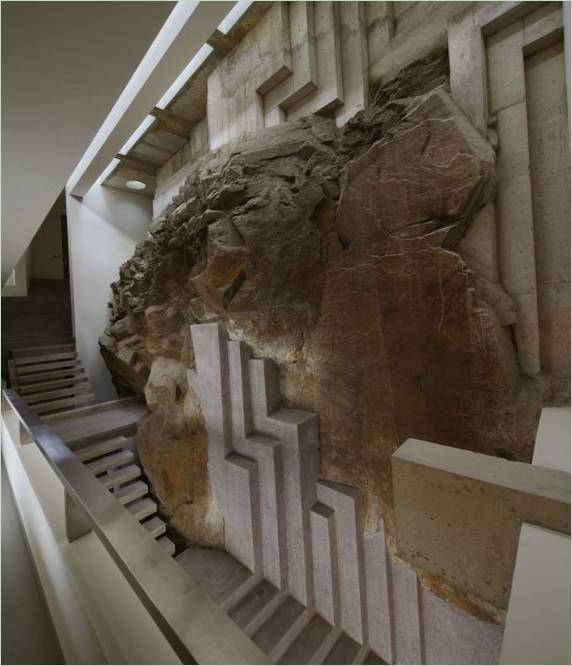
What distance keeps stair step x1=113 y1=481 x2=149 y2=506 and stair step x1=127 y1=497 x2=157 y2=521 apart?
8 centimetres

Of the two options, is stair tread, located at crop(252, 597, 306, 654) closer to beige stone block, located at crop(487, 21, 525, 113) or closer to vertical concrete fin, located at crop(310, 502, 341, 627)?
vertical concrete fin, located at crop(310, 502, 341, 627)

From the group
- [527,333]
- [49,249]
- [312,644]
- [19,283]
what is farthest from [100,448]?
[49,249]

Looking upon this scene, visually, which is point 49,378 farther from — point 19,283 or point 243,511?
point 243,511

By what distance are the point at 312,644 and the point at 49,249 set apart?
12361 millimetres

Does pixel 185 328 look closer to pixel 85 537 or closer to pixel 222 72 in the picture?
pixel 85 537

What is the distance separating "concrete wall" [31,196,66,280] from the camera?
9.14m

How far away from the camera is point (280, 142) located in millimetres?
3105

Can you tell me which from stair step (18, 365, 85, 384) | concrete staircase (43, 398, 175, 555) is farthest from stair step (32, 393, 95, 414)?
concrete staircase (43, 398, 175, 555)

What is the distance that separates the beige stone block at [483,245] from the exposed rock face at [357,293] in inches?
3.0

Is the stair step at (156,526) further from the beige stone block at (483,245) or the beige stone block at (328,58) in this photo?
the beige stone block at (328,58)

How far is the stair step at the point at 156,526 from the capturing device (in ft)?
12.1

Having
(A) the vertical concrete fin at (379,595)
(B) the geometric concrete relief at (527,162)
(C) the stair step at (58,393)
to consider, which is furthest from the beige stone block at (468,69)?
(C) the stair step at (58,393)

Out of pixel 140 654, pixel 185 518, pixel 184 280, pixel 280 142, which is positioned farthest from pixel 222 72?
pixel 185 518

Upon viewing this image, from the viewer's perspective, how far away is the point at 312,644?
2.62 meters
